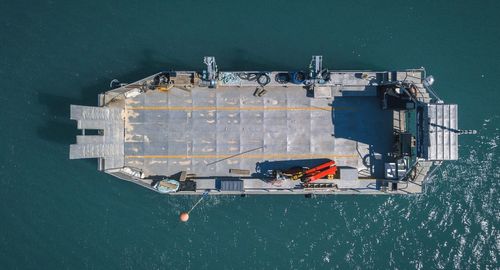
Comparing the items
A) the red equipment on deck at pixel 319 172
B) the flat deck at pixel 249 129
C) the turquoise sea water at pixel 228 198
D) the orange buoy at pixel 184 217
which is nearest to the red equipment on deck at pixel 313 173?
the red equipment on deck at pixel 319 172

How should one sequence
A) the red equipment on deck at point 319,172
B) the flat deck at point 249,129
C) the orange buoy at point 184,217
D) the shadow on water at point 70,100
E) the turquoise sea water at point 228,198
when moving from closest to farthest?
the red equipment on deck at point 319,172, the flat deck at point 249,129, the orange buoy at point 184,217, the turquoise sea water at point 228,198, the shadow on water at point 70,100

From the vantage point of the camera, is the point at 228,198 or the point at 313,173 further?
the point at 228,198

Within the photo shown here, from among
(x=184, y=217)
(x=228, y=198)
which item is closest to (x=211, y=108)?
(x=228, y=198)

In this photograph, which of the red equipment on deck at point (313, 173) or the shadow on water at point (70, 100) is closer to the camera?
the red equipment on deck at point (313, 173)

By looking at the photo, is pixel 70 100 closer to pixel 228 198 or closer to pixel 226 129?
pixel 226 129

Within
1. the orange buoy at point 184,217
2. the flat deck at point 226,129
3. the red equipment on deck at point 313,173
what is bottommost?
the orange buoy at point 184,217

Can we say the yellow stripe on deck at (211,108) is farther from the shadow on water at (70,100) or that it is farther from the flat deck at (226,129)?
the shadow on water at (70,100)

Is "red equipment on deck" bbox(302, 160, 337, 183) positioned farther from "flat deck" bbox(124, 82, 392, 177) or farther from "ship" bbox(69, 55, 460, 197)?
"flat deck" bbox(124, 82, 392, 177)
